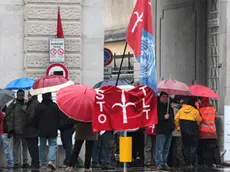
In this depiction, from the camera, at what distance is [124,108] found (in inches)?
653

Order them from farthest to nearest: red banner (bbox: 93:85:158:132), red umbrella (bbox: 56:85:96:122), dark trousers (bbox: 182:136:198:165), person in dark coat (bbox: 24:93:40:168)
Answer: dark trousers (bbox: 182:136:198:165) < person in dark coat (bbox: 24:93:40:168) < red umbrella (bbox: 56:85:96:122) < red banner (bbox: 93:85:158:132)

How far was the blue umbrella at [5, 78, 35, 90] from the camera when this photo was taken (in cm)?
2109

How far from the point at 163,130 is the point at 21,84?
3.54 metres

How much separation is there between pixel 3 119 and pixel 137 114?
5402 millimetres

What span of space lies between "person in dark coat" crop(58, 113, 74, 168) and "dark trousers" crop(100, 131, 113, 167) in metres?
0.94

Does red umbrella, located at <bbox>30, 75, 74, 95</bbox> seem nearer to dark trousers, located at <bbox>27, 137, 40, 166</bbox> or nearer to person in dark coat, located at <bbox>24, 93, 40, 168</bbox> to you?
person in dark coat, located at <bbox>24, 93, 40, 168</bbox>

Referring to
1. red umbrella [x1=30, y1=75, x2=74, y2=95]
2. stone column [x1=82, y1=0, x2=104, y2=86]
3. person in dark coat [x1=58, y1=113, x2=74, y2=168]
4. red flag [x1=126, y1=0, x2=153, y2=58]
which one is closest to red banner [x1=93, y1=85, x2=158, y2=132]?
red flag [x1=126, y1=0, x2=153, y2=58]

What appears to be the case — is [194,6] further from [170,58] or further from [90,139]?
[90,139]

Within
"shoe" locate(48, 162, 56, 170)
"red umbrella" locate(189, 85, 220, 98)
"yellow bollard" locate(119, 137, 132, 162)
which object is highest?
"red umbrella" locate(189, 85, 220, 98)

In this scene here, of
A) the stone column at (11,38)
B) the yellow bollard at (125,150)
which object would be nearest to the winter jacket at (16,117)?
the stone column at (11,38)

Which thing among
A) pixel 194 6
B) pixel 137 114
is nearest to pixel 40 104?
pixel 137 114

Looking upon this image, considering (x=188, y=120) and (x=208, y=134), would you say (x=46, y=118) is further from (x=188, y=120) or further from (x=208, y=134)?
(x=208, y=134)

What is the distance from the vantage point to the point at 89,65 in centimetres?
2302

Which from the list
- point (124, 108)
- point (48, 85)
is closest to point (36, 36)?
point (48, 85)
